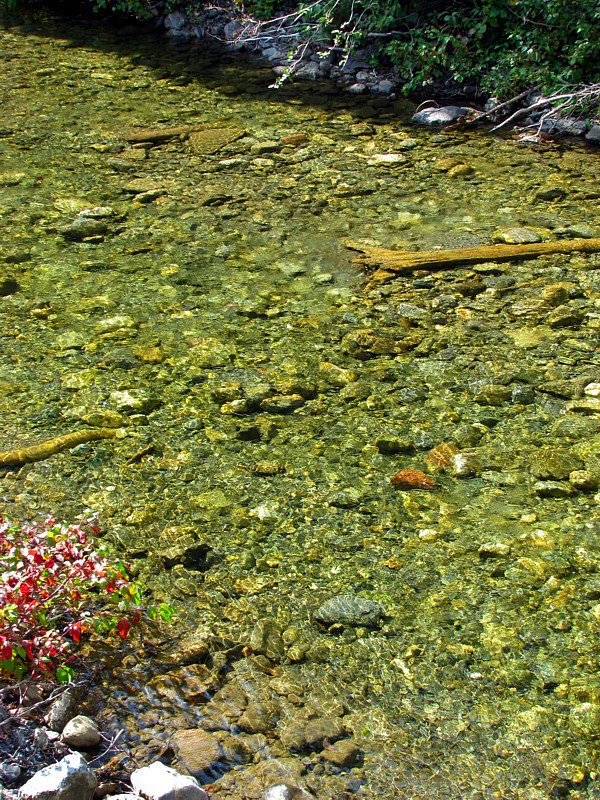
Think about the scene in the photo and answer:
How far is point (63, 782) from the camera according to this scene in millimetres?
1896

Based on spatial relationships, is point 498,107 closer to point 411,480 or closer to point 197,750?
point 411,480

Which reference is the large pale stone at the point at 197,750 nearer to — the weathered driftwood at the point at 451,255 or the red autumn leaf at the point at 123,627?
the red autumn leaf at the point at 123,627

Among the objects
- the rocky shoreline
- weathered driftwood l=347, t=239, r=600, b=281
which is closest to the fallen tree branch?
the rocky shoreline

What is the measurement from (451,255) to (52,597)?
3.52 meters

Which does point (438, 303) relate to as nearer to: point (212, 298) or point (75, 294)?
point (212, 298)

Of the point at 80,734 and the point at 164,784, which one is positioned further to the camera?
the point at 80,734

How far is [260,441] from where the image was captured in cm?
357

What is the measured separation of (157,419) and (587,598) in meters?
1.97

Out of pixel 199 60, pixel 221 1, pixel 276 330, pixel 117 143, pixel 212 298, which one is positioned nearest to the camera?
pixel 276 330

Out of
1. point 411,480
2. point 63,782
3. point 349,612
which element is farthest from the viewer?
point 411,480

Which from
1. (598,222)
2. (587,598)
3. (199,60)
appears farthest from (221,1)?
(587,598)

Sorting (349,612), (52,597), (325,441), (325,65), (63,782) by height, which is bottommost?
(349,612)

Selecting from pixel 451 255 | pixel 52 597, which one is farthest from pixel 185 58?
pixel 52 597

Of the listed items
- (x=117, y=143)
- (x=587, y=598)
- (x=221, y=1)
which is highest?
(x=221, y=1)
